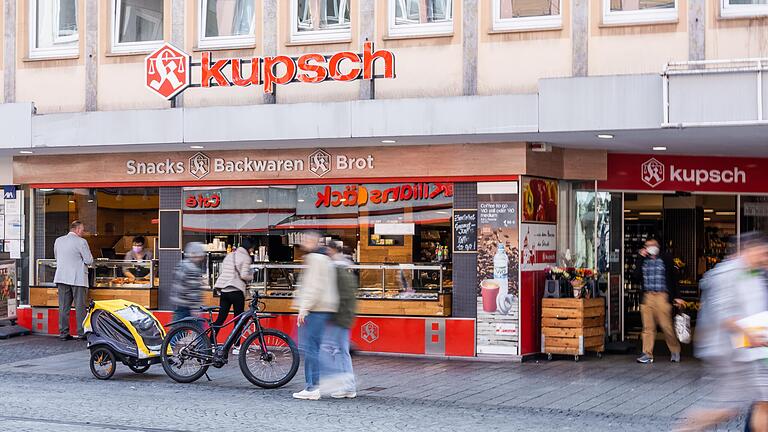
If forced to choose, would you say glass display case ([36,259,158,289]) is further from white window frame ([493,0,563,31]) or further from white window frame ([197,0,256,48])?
white window frame ([493,0,563,31])

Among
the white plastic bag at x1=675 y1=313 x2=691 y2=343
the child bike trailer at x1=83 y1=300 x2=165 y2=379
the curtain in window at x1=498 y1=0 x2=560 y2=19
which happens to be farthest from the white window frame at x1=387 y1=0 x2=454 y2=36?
the child bike trailer at x1=83 y1=300 x2=165 y2=379

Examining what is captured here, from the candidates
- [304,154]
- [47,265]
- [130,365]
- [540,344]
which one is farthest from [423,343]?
[47,265]

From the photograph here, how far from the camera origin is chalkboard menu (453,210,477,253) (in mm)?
14906

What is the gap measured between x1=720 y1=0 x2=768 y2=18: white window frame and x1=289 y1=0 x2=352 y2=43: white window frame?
4925 millimetres

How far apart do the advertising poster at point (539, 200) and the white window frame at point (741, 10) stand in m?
3.36

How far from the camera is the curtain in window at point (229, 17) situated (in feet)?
51.5

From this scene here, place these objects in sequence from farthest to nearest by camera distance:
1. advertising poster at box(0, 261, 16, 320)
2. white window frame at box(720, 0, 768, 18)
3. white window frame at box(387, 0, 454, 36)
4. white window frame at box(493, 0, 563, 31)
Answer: advertising poster at box(0, 261, 16, 320)
white window frame at box(387, 0, 454, 36)
white window frame at box(493, 0, 563, 31)
white window frame at box(720, 0, 768, 18)

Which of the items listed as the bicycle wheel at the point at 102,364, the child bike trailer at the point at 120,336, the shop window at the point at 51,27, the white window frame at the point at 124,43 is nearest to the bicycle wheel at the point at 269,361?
the child bike trailer at the point at 120,336

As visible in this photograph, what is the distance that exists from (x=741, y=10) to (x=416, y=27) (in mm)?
4188

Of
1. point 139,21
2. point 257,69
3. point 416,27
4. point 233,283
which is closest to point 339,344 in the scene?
point 233,283

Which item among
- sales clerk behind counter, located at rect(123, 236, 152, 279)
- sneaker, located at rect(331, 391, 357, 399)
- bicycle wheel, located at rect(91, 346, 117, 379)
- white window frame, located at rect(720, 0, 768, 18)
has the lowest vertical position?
sneaker, located at rect(331, 391, 357, 399)

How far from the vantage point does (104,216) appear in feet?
56.5

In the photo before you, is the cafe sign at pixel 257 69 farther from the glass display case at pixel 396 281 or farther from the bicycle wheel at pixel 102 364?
the bicycle wheel at pixel 102 364

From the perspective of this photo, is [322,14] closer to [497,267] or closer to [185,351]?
[497,267]
